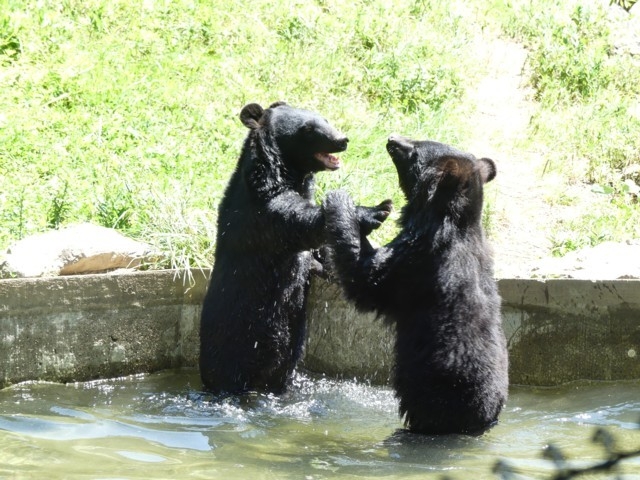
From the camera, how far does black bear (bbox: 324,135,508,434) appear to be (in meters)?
5.09

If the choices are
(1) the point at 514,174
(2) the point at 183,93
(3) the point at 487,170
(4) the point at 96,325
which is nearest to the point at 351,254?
(3) the point at 487,170

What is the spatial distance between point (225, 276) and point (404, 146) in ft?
4.63

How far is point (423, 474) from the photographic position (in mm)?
4590

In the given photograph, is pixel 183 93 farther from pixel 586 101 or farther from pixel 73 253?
pixel 586 101

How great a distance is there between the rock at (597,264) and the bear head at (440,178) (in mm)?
1751

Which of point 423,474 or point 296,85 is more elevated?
point 296,85

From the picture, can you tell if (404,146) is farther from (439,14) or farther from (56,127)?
(439,14)

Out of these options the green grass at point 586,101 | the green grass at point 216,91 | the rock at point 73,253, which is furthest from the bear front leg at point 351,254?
the green grass at point 586,101

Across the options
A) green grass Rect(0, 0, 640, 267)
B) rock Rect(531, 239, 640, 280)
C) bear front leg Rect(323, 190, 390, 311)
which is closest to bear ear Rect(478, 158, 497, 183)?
bear front leg Rect(323, 190, 390, 311)

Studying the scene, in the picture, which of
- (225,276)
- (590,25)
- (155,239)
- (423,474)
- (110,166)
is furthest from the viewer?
(590,25)

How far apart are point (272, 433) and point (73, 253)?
2.28 meters

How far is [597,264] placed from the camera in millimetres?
7430

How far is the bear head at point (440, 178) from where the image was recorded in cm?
539

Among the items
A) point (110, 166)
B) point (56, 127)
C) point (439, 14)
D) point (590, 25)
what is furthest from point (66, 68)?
point (590, 25)
